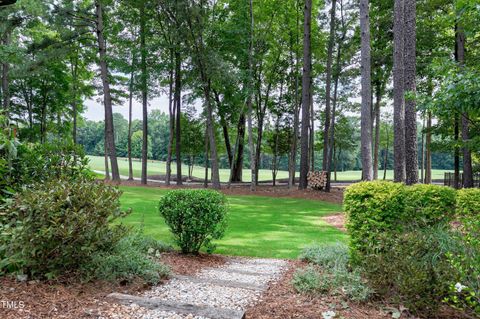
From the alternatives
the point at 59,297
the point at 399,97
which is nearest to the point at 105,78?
the point at 399,97

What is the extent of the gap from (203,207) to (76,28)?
16408 millimetres

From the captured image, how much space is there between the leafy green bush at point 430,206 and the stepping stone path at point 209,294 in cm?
193

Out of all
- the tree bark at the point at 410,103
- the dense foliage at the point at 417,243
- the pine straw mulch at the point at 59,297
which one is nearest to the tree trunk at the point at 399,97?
the tree bark at the point at 410,103

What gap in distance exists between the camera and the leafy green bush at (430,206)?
4.11 metres

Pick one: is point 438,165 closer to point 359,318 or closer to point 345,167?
point 345,167

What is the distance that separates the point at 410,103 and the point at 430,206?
352 centimetres

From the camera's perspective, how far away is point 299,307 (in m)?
3.14

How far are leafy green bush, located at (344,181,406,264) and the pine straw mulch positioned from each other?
2.68m

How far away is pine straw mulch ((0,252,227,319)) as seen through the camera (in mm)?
2585

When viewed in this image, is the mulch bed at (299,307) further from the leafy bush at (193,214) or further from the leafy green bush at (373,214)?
the leafy bush at (193,214)

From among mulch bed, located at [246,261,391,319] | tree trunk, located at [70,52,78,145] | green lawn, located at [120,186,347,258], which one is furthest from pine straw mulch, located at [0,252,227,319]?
tree trunk, located at [70,52,78,145]

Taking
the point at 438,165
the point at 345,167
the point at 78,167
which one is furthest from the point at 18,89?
the point at 438,165

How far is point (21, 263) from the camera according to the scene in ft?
10.9

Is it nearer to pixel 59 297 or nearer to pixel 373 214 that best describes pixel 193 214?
pixel 59 297
